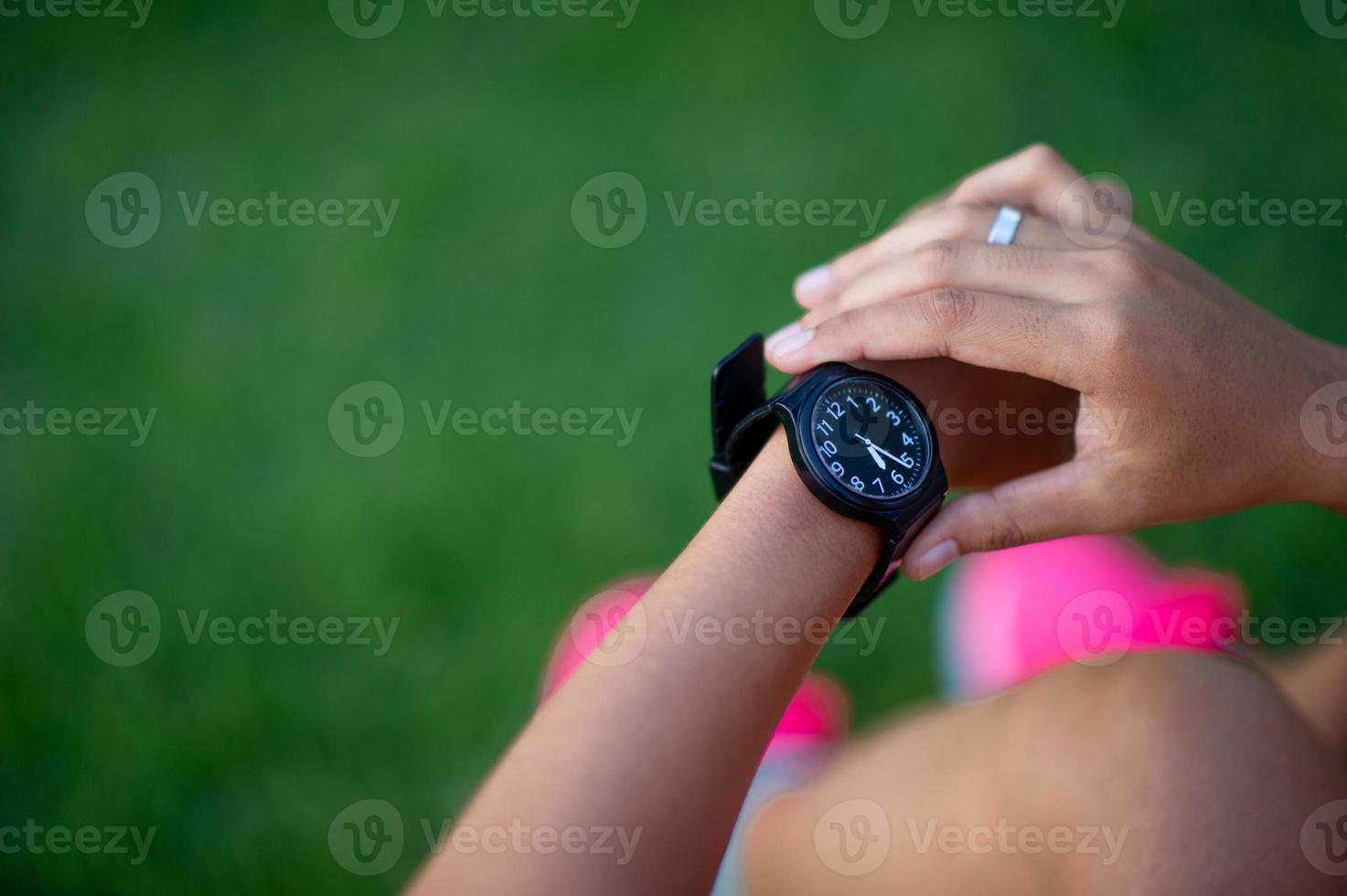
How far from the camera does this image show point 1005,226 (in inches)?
58.2

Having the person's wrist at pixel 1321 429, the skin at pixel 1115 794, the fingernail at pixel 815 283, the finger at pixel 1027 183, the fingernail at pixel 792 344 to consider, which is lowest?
the skin at pixel 1115 794

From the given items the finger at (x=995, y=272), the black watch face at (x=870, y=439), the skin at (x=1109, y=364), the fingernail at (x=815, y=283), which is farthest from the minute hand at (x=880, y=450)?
the fingernail at (x=815, y=283)

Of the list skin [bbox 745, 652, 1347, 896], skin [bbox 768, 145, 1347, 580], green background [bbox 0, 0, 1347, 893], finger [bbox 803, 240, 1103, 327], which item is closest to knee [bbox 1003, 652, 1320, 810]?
skin [bbox 745, 652, 1347, 896]

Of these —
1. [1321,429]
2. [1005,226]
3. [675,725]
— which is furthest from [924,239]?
[675,725]

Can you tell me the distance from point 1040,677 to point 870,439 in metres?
0.47

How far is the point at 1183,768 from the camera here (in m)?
1.20

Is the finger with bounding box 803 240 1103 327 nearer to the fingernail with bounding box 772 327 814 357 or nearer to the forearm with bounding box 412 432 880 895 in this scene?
the fingernail with bounding box 772 327 814 357

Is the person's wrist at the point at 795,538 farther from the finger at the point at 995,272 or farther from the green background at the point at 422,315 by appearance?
the green background at the point at 422,315

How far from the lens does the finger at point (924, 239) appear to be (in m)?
1.47

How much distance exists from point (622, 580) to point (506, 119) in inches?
62.6

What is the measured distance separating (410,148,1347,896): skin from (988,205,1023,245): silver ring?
0.02 metres

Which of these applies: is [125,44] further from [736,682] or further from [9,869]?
[736,682]

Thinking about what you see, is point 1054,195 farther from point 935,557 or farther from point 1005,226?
point 935,557

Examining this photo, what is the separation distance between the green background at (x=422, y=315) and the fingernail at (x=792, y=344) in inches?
47.5
